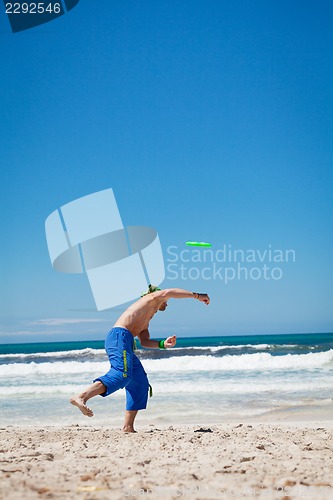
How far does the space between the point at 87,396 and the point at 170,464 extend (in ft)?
3.89

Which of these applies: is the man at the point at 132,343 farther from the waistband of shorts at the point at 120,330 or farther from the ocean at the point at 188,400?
the ocean at the point at 188,400

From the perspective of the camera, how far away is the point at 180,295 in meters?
4.94

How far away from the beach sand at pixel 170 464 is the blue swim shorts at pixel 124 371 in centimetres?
38

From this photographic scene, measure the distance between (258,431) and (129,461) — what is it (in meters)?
1.98

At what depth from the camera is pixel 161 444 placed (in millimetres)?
Result: 4363

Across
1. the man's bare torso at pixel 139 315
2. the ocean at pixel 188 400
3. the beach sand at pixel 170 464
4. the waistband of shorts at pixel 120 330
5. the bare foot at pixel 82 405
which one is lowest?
the ocean at pixel 188 400

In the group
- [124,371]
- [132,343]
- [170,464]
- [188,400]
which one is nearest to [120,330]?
[132,343]

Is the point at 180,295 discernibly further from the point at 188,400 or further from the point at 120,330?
the point at 188,400

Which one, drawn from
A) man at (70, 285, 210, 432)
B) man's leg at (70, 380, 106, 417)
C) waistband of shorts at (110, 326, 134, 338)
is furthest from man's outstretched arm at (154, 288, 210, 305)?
man's leg at (70, 380, 106, 417)

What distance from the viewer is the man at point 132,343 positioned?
4820 mm

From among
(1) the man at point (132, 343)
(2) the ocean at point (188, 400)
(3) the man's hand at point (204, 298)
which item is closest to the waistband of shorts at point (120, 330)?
(1) the man at point (132, 343)

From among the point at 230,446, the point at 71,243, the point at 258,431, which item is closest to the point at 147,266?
the point at 71,243

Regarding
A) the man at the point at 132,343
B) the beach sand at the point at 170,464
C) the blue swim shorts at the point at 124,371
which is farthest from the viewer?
the man at the point at 132,343

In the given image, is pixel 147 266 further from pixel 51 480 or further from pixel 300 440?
pixel 51 480
